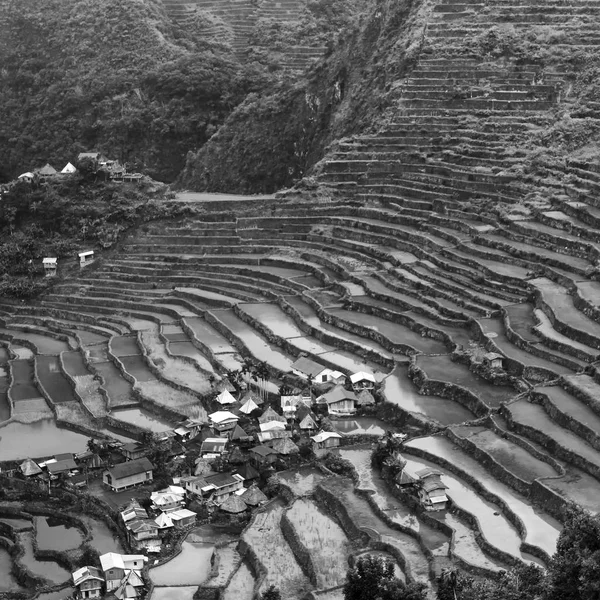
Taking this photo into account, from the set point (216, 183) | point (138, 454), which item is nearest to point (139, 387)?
point (138, 454)

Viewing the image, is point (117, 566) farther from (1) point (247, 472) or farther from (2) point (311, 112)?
(2) point (311, 112)

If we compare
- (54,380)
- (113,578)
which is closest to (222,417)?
(113,578)

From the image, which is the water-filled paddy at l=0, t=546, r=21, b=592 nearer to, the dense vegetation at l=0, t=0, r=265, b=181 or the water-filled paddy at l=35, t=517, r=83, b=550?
the water-filled paddy at l=35, t=517, r=83, b=550

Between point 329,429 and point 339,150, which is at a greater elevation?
point 339,150

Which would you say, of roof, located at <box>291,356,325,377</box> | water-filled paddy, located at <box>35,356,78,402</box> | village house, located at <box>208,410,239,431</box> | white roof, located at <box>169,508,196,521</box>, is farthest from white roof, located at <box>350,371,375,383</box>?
water-filled paddy, located at <box>35,356,78,402</box>

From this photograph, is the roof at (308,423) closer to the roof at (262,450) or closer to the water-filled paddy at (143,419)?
the roof at (262,450)

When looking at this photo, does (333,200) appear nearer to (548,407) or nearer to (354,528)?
(548,407)

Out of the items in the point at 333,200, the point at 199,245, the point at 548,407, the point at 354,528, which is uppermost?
the point at 333,200

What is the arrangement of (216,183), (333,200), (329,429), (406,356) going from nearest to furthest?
(329,429)
(406,356)
(333,200)
(216,183)
